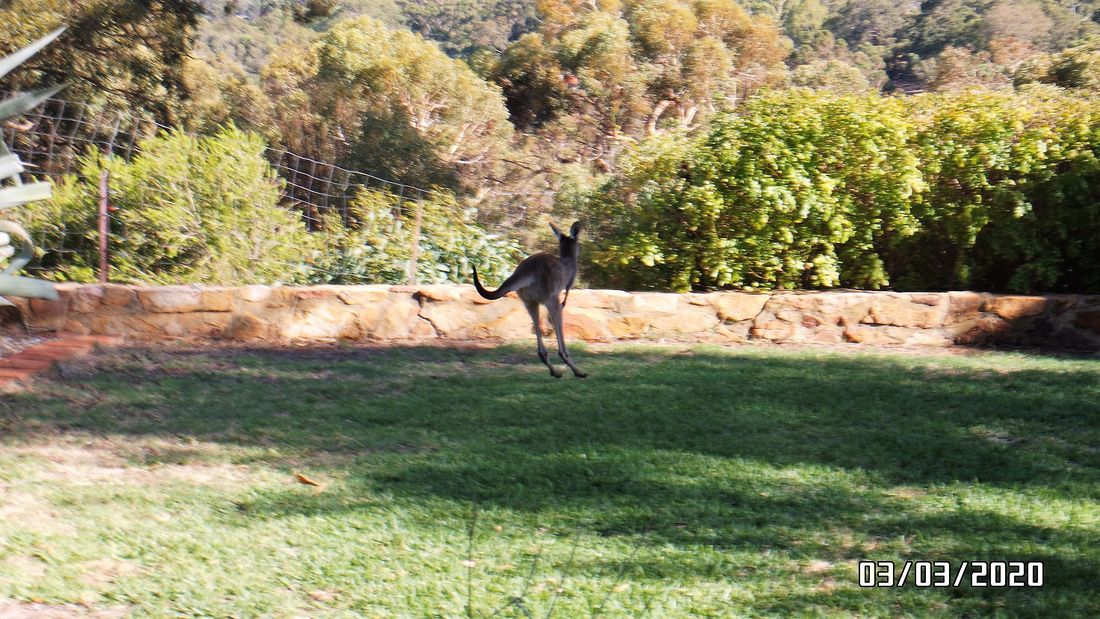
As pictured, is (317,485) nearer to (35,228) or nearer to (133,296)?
(133,296)

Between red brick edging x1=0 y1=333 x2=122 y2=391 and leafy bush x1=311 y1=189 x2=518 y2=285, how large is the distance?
2.32m

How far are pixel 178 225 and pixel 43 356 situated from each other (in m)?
2.47

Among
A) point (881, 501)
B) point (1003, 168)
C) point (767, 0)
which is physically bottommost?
point (881, 501)

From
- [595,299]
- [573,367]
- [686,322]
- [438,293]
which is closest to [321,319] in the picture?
[438,293]

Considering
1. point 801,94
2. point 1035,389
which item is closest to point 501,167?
point 801,94

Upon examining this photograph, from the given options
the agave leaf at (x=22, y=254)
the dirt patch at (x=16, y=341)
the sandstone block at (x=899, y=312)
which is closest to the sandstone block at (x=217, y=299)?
the dirt patch at (x=16, y=341)

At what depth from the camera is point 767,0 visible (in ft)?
121

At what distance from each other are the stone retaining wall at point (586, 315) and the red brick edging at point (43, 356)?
16.9 inches

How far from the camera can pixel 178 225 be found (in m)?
9.02

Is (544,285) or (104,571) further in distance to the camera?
(544,285)

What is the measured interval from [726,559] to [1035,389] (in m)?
3.99

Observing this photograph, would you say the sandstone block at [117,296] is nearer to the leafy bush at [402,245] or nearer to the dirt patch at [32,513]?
the leafy bush at [402,245]

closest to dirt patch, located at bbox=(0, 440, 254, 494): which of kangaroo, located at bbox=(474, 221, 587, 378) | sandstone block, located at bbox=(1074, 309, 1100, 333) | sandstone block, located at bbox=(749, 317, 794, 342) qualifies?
kangaroo, located at bbox=(474, 221, 587, 378)

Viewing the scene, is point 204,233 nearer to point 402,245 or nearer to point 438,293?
point 402,245
